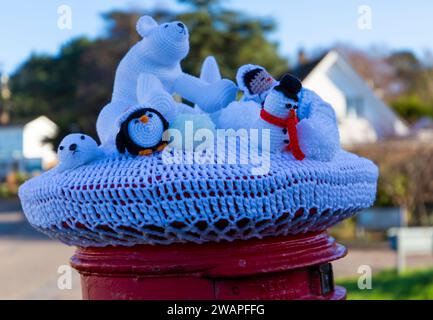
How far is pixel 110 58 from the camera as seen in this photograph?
862 inches

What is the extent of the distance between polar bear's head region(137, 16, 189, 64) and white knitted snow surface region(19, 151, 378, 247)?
0.37 metres

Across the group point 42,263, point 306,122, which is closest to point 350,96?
point 42,263

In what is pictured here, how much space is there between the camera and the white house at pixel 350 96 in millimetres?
18359

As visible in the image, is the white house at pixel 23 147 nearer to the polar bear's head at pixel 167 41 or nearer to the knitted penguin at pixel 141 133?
the polar bear's head at pixel 167 41

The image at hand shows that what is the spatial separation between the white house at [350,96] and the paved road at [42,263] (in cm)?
803

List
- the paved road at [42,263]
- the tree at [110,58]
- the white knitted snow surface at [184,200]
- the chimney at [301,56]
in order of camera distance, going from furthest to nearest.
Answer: the chimney at [301,56] < the tree at [110,58] < the paved road at [42,263] < the white knitted snow surface at [184,200]

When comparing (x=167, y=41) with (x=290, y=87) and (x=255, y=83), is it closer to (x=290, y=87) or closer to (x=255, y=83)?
(x=255, y=83)

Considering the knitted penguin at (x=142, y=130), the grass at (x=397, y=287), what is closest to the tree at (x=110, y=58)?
the grass at (x=397, y=287)

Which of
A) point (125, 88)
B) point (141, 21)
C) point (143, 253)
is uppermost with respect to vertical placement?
point (141, 21)

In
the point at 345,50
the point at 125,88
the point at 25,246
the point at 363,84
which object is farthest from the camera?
the point at 345,50

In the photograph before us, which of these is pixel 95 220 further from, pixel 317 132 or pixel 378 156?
pixel 378 156

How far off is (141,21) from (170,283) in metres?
0.77
